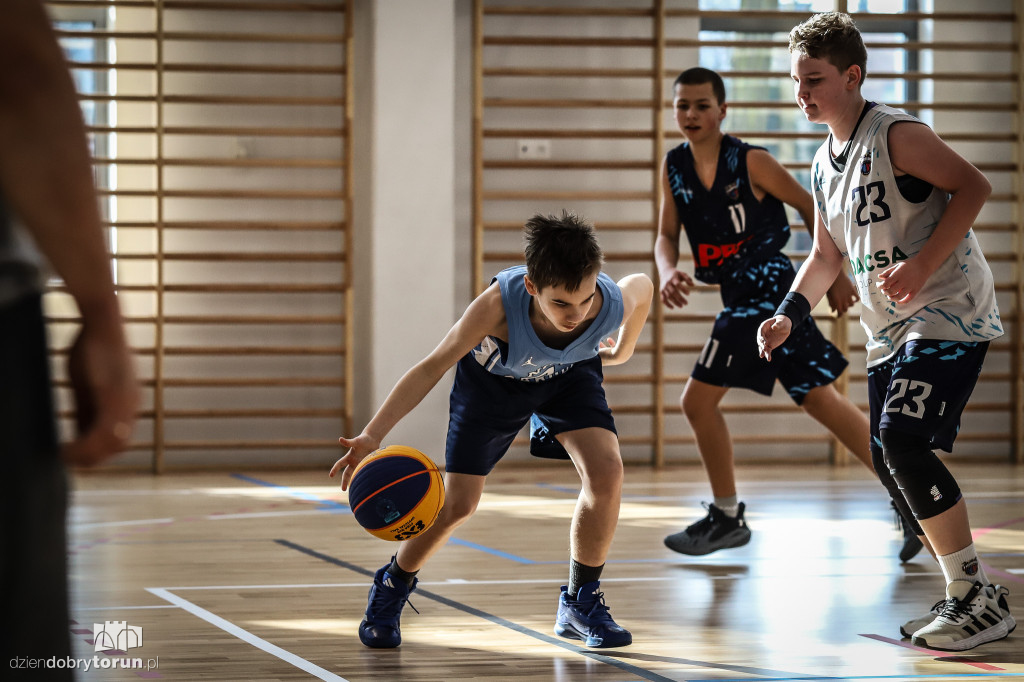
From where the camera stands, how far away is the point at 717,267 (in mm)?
3971

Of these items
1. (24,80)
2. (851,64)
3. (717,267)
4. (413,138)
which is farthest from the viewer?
(413,138)

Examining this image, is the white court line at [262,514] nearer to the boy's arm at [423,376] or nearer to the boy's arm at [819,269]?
the boy's arm at [423,376]

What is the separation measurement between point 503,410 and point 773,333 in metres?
0.65

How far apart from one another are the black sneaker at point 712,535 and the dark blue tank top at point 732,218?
2.43ft

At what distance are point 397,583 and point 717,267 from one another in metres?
1.80

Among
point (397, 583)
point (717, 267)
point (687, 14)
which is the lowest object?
point (397, 583)

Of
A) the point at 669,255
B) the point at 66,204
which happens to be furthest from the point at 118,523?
the point at 66,204

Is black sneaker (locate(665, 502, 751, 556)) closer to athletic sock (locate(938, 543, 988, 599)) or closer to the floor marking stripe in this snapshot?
athletic sock (locate(938, 543, 988, 599))

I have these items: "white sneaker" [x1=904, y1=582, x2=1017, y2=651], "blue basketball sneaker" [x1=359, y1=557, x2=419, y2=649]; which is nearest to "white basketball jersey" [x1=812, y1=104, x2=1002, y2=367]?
"white sneaker" [x1=904, y1=582, x2=1017, y2=651]

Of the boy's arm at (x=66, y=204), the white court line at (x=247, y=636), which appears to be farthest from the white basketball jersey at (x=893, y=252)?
the boy's arm at (x=66, y=204)

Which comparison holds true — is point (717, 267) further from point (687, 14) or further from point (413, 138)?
point (687, 14)

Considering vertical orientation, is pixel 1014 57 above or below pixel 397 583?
above

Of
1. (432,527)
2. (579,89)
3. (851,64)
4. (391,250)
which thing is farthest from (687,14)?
(432,527)

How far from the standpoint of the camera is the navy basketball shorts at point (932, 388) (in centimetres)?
247
